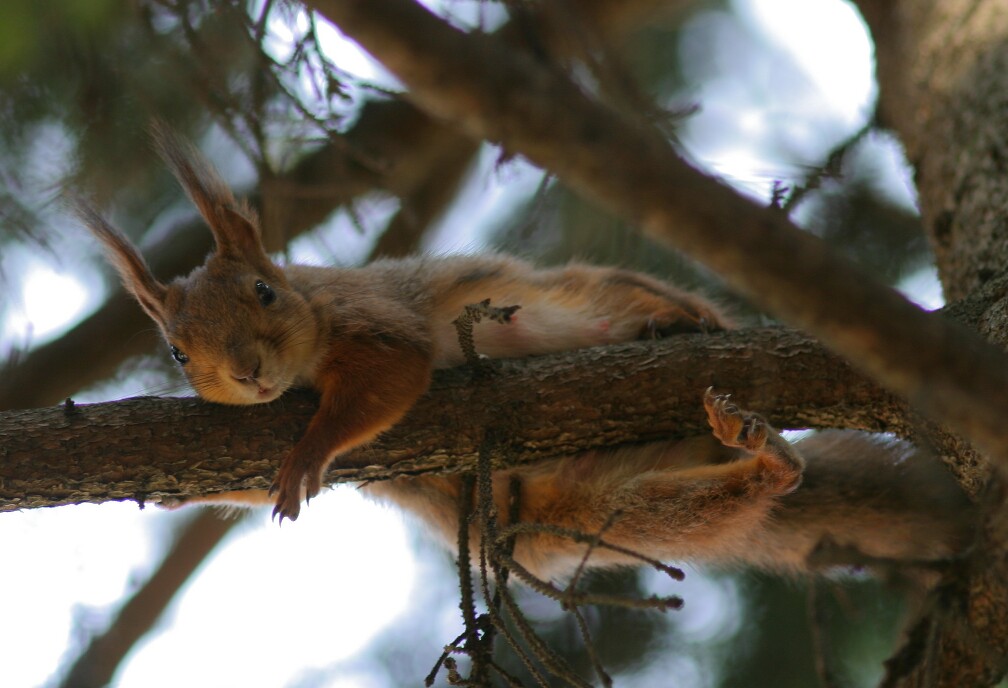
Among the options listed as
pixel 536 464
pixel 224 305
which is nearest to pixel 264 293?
pixel 224 305

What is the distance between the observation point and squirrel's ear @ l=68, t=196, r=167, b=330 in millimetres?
2676

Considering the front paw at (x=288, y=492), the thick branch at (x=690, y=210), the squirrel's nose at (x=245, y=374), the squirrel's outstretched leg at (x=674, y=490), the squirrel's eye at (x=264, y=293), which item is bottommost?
the thick branch at (x=690, y=210)

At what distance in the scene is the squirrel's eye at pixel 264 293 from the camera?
2.87 m

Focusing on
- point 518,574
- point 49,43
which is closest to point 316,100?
point 49,43

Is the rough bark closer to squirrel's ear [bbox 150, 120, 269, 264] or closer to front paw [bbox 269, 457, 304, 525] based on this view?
front paw [bbox 269, 457, 304, 525]

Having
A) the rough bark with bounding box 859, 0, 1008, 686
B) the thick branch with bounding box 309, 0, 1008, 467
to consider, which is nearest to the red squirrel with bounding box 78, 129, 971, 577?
the rough bark with bounding box 859, 0, 1008, 686

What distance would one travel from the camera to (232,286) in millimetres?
2859

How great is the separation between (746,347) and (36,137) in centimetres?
236

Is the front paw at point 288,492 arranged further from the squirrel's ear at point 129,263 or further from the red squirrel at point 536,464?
the squirrel's ear at point 129,263

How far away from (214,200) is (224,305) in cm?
36

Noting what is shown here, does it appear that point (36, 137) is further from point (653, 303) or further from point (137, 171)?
point (653, 303)

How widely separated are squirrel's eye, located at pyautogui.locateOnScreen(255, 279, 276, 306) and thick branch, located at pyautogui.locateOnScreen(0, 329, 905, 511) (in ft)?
1.27

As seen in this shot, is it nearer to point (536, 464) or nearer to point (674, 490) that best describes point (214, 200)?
point (536, 464)

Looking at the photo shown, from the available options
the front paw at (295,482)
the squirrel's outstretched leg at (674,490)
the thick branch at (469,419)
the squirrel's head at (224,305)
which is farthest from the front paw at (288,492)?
the squirrel's outstretched leg at (674,490)
